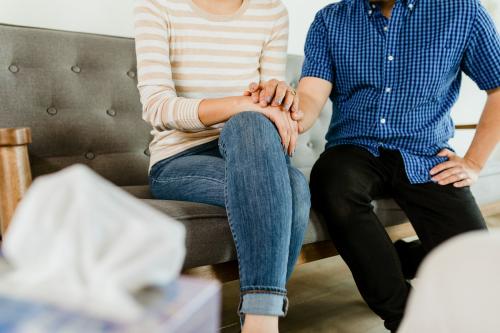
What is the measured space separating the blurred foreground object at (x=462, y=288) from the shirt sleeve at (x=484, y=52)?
1.00 m

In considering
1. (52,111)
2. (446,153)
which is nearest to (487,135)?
(446,153)

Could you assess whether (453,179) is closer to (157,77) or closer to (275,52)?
(275,52)

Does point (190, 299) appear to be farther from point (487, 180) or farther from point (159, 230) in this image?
point (487, 180)

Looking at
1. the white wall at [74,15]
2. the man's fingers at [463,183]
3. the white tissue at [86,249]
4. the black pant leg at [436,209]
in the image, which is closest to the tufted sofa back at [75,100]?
the white wall at [74,15]

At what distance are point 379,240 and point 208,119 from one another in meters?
0.45

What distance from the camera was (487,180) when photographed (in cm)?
159

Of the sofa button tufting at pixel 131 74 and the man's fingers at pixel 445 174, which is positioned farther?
the sofa button tufting at pixel 131 74

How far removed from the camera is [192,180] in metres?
1.05

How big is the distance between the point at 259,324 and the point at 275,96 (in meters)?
0.47

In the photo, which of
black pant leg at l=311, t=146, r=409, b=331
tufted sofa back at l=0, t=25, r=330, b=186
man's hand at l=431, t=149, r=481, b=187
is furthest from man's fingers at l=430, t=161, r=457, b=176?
tufted sofa back at l=0, t=25, r=330, b=186

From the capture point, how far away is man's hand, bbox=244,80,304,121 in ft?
3.30

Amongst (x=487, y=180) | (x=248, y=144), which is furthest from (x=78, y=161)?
(x=487, y=180)

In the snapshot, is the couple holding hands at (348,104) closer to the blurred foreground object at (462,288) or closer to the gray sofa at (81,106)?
the gray sofa at (81,106)

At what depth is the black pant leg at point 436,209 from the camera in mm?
1107
